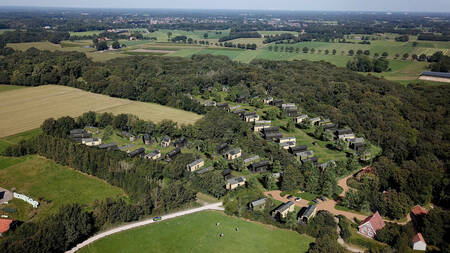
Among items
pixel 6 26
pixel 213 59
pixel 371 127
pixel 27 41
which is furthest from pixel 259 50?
pixel 6 26

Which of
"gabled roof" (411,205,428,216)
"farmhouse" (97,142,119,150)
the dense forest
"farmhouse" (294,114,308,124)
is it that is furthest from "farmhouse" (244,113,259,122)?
"gabled roof" (411,205,428,216)

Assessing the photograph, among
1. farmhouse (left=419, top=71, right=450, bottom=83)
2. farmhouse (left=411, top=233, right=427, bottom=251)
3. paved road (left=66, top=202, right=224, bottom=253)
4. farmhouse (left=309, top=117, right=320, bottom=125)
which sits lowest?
paved road (left=66, top=202, right=224, bottom=253)

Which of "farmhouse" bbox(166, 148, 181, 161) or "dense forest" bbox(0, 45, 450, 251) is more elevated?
"dense forest" bbox(0, 45, 450, 251)

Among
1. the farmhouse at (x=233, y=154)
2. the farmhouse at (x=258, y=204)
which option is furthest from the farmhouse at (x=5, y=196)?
the farmhouse at (x=258, y=204)

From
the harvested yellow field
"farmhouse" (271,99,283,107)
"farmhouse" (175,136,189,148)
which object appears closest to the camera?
"farmhouse" (175,136,189,148)

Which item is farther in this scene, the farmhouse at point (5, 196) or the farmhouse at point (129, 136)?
the farmhouse at point (129, 136)

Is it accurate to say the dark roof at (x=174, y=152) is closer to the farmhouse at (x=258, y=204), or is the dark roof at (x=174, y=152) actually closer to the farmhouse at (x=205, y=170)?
the farmhouse at (x=205, y=170)

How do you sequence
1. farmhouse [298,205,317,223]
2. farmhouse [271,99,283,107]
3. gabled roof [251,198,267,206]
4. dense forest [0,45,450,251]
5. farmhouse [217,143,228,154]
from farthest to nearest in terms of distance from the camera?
farmhouse [271,99,283,107]
farmhouse [217,143,228,154]
dense forest [0,45,450,251]
gabled roof [251,198,267,206]
farmhouse [298,205,317,223]

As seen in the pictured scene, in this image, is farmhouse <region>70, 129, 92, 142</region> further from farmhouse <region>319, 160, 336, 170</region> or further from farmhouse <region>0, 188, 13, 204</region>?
farmhouse <region>319, 160, 336, 170</region>

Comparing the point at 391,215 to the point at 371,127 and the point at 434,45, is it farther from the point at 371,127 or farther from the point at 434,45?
the point at 434,45
